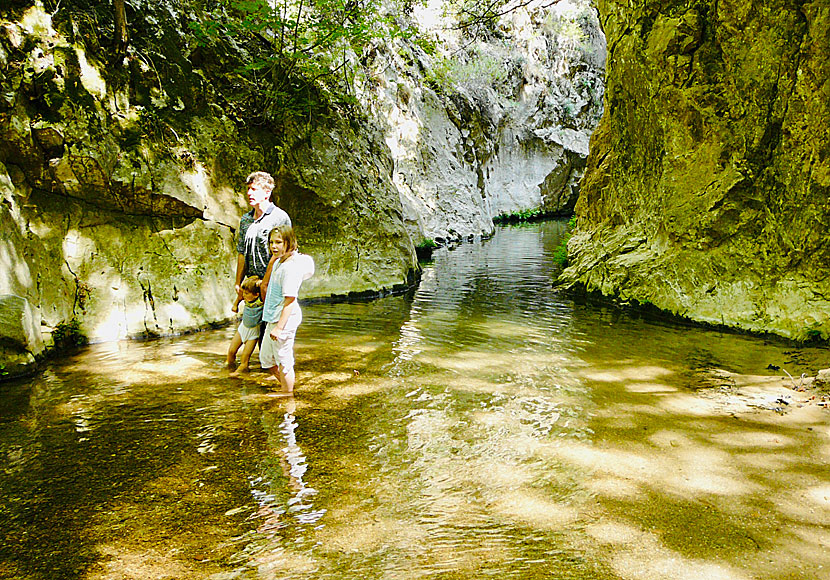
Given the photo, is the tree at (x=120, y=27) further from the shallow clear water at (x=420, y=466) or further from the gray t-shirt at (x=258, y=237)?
the shallow clear water at (x=420, y=466)

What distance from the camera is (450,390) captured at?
17.0ft

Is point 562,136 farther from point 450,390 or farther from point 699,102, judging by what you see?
point 450,390

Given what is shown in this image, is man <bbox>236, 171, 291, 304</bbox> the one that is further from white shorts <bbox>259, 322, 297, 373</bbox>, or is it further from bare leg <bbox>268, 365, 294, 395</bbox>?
bare leg <bbox>268, 365, 294, 395</bbox>

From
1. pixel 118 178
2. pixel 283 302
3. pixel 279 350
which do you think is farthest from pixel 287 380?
pixel 118 178

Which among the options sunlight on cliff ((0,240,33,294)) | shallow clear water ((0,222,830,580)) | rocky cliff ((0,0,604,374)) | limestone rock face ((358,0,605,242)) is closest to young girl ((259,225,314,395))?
shallow clear water ((0,222,830,580))

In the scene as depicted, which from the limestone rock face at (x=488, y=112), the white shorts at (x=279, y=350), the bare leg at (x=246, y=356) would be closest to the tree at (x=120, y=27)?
the bare leg at (x=246, y=356)

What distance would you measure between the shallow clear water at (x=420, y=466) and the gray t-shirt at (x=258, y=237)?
45.3 inches

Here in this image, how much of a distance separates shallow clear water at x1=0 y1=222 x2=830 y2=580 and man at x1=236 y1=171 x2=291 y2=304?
44.3 inches

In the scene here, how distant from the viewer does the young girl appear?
15.5 feet

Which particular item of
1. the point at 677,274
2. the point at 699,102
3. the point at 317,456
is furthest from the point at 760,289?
the point at 317,456

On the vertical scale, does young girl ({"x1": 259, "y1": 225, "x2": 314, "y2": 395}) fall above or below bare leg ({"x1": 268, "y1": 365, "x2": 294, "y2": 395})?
above

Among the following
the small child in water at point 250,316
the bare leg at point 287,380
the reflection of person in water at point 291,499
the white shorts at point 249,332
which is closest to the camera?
Answer: the reflection of person in water at point 291,499

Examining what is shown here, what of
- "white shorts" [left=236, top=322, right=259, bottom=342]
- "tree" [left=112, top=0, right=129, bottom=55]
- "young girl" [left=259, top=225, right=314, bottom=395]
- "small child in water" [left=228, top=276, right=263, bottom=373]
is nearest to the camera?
"young girl" [left=259, top=225, right=314, bottom=395]

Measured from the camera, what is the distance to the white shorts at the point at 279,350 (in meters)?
4.77
